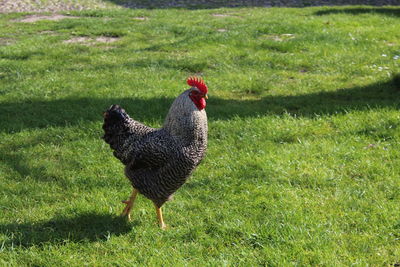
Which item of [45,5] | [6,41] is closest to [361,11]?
[6,41]

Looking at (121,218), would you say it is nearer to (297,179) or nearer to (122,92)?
(297,179)

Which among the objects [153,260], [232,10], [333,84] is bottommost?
[153,260]

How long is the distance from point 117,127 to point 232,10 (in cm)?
1174

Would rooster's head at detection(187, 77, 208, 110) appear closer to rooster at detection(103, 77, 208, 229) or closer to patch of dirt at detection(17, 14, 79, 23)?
rooster at detection(103, 77, 208, 229)

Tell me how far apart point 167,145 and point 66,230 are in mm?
1295

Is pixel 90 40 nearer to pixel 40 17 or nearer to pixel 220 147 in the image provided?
pixel 40 17

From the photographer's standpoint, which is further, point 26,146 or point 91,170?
point 26,146

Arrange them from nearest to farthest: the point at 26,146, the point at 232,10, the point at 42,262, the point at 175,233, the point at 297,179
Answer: the point at 42,262 < the point at 175,233 < the point at 297,179 < the point at 26,146 < the point at 232,10

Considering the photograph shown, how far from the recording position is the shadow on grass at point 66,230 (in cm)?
442

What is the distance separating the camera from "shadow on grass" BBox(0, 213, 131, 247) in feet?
14.5

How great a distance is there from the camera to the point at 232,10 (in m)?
15.5

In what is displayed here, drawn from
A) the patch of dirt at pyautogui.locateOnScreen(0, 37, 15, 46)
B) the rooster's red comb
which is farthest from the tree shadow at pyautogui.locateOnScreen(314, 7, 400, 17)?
the rooster's red comb

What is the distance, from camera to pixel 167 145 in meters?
4.38

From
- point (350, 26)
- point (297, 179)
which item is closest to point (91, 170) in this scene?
point (297, 179)
